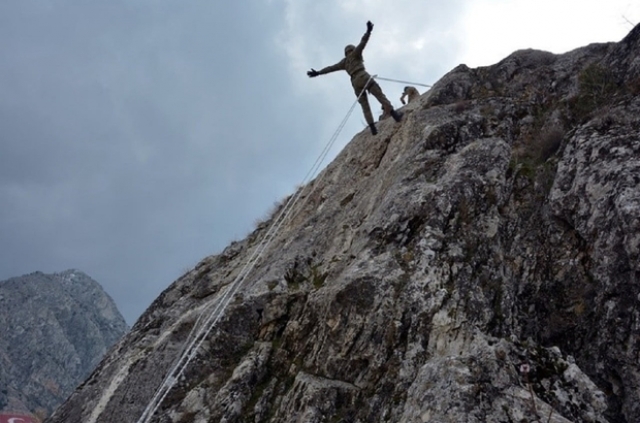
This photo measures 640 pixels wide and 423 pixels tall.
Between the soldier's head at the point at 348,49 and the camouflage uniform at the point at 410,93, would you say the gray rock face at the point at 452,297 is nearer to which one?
the soldier's head at the point at 348,49

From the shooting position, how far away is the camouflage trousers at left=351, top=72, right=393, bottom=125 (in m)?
16.2

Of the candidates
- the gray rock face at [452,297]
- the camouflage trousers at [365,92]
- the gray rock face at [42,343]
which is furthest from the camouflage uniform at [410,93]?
the gray rock face at [42,343]

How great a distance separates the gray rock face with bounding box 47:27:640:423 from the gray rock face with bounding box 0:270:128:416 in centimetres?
14756

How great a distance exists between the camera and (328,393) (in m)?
7.84

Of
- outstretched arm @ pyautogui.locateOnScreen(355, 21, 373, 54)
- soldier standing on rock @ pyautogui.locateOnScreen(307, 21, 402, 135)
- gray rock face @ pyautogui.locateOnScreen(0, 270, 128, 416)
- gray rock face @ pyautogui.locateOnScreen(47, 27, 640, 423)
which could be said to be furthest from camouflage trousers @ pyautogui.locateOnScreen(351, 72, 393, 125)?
gray rock face @ pyautogui.locateOnScreen(0, 270, 128, 416)

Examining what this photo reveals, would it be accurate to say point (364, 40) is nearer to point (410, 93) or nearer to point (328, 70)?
point (328, 70)

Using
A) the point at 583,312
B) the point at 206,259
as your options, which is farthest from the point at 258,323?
the point at 206,259

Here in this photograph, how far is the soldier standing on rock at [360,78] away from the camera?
16.2 meters

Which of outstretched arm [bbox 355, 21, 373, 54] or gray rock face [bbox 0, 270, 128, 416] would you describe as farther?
gray rock face [bbox 0, 270, 128, 416]

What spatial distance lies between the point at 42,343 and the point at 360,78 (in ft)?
592

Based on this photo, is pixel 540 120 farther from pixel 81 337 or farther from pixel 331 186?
pixel 81 337

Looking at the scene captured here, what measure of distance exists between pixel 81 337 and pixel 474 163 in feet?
667

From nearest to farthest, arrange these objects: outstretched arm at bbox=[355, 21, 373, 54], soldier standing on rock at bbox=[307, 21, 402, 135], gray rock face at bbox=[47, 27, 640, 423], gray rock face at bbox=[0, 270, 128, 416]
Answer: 1. gray rock face at bbox=[47, 27, 640, 423]
2. outstretched arm at bbox=[355, 21, 373, 54]
3. soldier standing on rock at bbox=[307, 21, 402, 135]
4. gray rock face at bbox=[0, 270, 128, 416]

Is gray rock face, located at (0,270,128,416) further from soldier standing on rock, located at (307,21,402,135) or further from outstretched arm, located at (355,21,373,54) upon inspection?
outstretched arm, located at (355,21,373,54)
